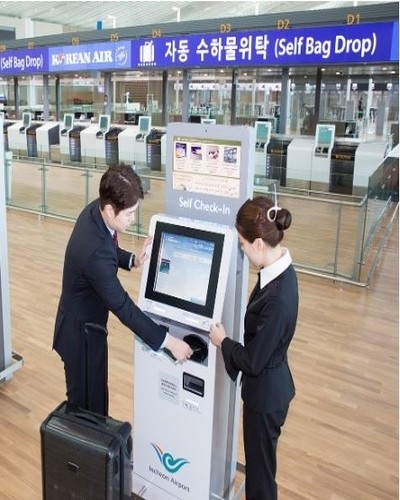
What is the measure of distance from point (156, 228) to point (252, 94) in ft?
39.6

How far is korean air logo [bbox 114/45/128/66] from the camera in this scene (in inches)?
429

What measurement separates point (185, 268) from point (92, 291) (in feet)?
1.38

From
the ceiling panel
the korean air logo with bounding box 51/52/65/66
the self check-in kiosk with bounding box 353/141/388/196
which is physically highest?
the ceiling panel

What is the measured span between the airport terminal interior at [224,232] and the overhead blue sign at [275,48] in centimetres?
3

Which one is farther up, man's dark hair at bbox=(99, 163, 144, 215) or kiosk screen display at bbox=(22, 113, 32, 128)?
kiosk screen display at bbox=(22, 113, 32, 128)

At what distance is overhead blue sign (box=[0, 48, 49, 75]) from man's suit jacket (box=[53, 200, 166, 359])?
1182cm

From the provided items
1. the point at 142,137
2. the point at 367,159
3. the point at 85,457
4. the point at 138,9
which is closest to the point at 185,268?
the point at 85,457

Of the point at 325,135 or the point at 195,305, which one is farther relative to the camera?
the point at 325,135

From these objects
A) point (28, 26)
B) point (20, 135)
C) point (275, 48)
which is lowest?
point (20, 135)

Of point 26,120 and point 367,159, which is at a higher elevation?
point 26,120

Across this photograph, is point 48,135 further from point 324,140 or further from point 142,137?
point 324,140

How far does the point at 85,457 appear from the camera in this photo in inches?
77.8

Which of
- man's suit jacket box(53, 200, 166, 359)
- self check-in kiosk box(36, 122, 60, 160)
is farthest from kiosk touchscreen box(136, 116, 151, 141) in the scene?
man's suit jacket box(53, 200, 166, 359)

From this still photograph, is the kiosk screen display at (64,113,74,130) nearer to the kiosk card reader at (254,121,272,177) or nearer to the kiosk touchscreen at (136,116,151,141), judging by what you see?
the kiosk touchscreen at (136,116,151,141)
